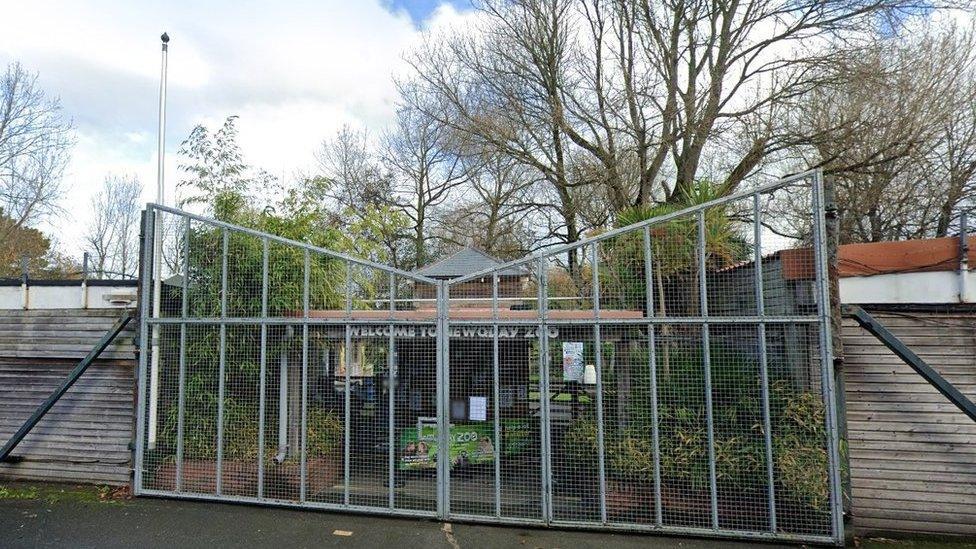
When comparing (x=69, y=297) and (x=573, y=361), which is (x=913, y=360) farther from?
(x=69, y=297)

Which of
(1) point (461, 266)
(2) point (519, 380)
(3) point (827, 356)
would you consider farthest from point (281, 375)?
(1) point (461, 266)

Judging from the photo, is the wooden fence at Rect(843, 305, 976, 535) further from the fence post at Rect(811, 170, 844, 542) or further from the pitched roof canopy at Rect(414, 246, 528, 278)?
the pitched roof canopy at Rect(414, 246, 528, 278)

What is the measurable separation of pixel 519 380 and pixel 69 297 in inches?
286

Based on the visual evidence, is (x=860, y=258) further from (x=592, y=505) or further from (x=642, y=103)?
(x=642, y=103)

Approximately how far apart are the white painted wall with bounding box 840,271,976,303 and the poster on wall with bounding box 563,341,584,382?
2.87 metres

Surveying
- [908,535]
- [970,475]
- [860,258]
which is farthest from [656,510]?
[860,258]

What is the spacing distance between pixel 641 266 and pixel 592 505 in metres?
2.52

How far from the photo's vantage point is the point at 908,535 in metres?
5.17

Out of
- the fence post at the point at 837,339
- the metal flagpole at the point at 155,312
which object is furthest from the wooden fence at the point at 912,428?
the metal flagpole at the point at 155,312

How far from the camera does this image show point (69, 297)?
818 cm

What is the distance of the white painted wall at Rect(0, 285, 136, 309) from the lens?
7.91m

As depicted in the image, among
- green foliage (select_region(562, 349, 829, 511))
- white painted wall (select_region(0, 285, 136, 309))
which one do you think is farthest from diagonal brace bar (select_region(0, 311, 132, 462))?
green foliage (select_region(562, 349, 829, 511))

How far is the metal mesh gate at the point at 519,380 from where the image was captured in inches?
204

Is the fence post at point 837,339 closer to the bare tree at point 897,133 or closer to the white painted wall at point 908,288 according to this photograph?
the white painted wall at point 908,288
